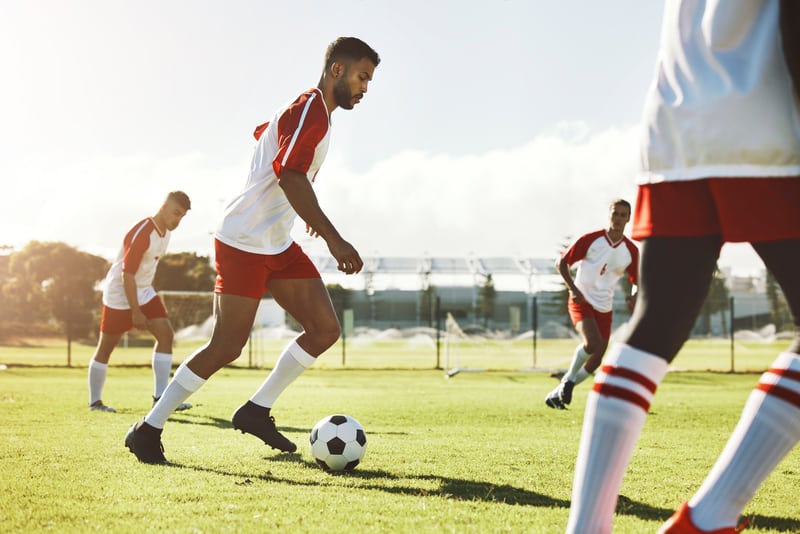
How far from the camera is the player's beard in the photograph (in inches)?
181

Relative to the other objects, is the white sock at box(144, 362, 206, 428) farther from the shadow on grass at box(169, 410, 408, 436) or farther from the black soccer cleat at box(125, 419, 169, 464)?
the shadow on grass at box(169, 410, 408, 436)

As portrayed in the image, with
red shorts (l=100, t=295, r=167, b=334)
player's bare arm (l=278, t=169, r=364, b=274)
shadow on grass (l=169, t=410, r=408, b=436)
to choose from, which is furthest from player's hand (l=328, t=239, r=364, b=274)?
red shorts (l=100, t=295, r=167, b=334)

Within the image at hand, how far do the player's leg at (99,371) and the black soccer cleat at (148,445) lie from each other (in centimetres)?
437

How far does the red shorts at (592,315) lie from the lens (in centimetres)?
955

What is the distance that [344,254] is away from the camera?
13.0 ft

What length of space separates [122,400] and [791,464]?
27.4ft

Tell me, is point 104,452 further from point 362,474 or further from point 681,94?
point 681,94

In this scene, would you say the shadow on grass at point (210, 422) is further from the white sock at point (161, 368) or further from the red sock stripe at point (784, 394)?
the red sock stripe at point (784, 394)

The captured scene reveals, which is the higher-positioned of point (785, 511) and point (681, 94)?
point (681, 94)

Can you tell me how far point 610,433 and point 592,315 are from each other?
7.75m

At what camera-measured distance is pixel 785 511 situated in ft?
11.3

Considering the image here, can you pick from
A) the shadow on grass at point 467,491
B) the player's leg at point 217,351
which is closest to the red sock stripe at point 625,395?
the shadow on grass at point 467,491

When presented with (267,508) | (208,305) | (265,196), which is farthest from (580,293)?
(208,305)

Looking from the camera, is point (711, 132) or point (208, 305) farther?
point (208, 305)
